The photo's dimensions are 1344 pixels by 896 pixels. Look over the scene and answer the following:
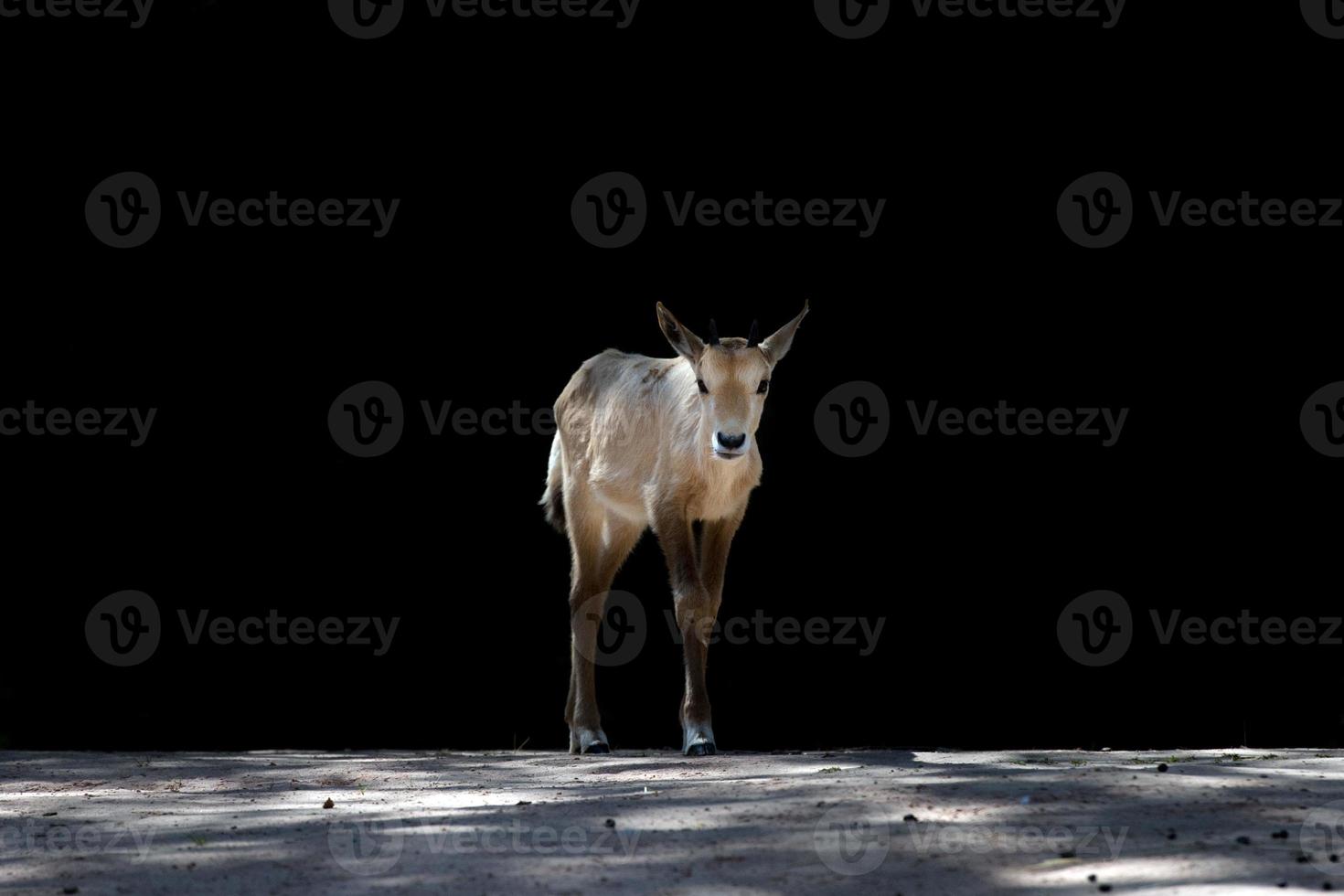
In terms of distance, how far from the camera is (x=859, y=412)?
37.8ft

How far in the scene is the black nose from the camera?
7211 millimetres

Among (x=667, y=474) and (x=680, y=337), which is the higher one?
(x=680, y=337)

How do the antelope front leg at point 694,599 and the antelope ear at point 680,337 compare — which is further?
the antelope ear at point 680,337

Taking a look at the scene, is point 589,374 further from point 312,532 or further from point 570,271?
point 312,532

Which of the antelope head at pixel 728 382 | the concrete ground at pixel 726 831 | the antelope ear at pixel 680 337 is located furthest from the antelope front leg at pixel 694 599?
the concrete ground at pixel 726 831

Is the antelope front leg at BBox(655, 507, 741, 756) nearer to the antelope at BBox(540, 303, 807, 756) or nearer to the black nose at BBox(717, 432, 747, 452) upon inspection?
the antelope at BBox(540, 303, 807, 756)

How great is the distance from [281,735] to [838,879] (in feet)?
27.6

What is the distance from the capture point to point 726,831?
4.80 m

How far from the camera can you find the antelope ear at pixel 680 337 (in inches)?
307

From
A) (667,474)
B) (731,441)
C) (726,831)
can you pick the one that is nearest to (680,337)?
(667,474)

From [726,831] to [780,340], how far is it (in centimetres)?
365

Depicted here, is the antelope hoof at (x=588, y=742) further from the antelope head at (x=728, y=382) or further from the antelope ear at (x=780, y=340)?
the antelope ear at (x=780, y=340)

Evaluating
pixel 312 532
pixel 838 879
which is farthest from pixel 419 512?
pixel 838 879

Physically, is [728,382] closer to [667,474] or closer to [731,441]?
[731,441]
